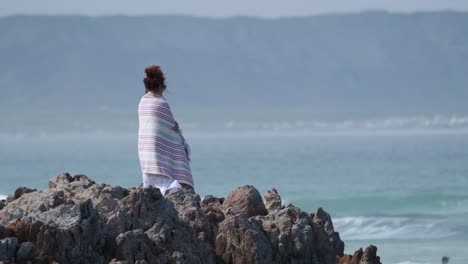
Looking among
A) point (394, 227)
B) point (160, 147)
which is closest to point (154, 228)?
point (160, 147)

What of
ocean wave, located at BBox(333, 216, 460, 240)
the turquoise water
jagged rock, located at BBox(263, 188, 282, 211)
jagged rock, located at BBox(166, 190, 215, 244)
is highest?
the turquoise water

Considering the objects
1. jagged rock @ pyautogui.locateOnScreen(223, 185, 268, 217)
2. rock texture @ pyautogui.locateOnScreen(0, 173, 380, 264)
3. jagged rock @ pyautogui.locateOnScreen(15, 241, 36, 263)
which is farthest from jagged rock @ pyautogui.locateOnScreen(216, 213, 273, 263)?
jagged rock @ pyautogui.locateOnScreen(15, 241, 36, 263)

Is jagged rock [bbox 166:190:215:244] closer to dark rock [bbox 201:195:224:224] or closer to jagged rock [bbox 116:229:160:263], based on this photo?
dark rock [bbox 201:195:224:224]

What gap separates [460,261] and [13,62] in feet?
493

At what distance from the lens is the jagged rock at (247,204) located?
927cm

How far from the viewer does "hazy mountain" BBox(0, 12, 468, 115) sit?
516 feet

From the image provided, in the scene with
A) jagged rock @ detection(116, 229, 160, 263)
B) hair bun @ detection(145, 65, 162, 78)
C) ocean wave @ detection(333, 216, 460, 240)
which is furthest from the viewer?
ocean wave @ detection(333, 216, 460, 240)

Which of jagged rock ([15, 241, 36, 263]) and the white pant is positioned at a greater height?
the white pant

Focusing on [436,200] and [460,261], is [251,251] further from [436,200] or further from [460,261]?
[436,200]

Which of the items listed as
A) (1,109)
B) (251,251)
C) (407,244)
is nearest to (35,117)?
(1,109)

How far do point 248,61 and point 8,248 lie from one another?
531ft

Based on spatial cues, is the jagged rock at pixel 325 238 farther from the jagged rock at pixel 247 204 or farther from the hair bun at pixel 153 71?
the hair bun at pixel 153 71

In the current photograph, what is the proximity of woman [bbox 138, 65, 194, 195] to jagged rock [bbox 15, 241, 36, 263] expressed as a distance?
239cm

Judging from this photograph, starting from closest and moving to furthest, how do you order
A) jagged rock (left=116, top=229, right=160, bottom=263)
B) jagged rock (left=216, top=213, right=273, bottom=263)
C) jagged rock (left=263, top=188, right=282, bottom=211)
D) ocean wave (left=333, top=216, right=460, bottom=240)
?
jagged rock (left=116, top=229, right=160, bottom=263) < jagged rock (left=216, top=213, right=273, bottom=263) < jagged rock (left=263, top=188, right=282, bottom=211) < ocean wave (left=333, top=216, right=460, bottom=240)
